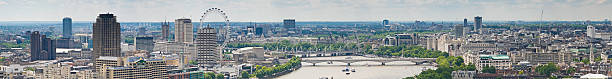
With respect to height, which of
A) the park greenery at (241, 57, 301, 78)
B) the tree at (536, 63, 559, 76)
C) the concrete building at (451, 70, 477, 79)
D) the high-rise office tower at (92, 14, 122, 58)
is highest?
the high-rise office tower at (92, 14, 122, 58)

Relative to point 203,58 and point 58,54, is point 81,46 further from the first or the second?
point 203,58

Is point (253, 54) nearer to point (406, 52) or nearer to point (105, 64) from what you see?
point (406, 52)

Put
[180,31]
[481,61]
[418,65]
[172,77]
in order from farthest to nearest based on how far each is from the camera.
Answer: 1. [180,31]
2. [418,65]
3. [481,61]
4. [172,77]

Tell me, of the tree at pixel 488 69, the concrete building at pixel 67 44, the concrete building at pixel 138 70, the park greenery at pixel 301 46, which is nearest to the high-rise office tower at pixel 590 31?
the park greenery at pixel 301 46

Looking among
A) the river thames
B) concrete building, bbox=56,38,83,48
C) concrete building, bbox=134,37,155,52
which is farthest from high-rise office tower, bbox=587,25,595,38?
concrete building, bbox=56,38,83,48

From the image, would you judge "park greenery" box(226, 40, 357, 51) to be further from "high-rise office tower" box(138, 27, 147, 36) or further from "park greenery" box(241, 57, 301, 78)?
"park greenery" box(241, 57, 301, 78)

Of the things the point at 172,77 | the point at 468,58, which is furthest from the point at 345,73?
the point at 172,77
